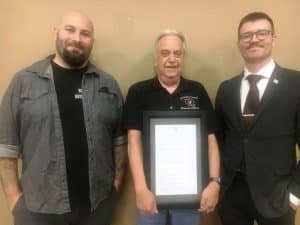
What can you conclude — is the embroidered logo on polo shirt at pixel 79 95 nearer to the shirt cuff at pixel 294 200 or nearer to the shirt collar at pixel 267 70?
the shirt collar at pixel 267 70

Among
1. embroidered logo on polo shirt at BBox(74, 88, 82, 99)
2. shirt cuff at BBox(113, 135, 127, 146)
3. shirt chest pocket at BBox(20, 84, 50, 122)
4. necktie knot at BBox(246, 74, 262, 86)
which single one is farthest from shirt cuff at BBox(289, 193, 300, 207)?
shirt chest pocket at BBox(20, 84, 50, 122)

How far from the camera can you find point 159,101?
179cm

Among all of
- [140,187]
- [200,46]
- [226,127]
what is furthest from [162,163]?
[200,46]

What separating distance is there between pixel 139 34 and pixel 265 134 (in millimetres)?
999

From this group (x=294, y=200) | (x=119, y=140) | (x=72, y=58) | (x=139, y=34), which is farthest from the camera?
(x=139, y=34)

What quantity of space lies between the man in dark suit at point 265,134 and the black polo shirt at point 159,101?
0.17 meters

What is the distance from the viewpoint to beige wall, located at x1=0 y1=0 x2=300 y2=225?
2.07 meters

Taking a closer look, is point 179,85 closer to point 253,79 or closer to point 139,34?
point 253,79

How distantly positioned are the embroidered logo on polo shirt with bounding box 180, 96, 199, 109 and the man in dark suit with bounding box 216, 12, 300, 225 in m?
0.21

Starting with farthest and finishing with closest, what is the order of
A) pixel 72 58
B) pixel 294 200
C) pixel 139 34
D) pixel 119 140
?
pixel 139 34, pixel 119 140, pixel 72 58, pixel 294 200

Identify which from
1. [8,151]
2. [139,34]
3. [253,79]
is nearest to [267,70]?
[253,79]

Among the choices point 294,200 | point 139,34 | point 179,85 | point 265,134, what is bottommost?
point 294,200

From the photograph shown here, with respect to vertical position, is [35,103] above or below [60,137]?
above

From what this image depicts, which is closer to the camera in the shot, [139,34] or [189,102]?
[189,102]
